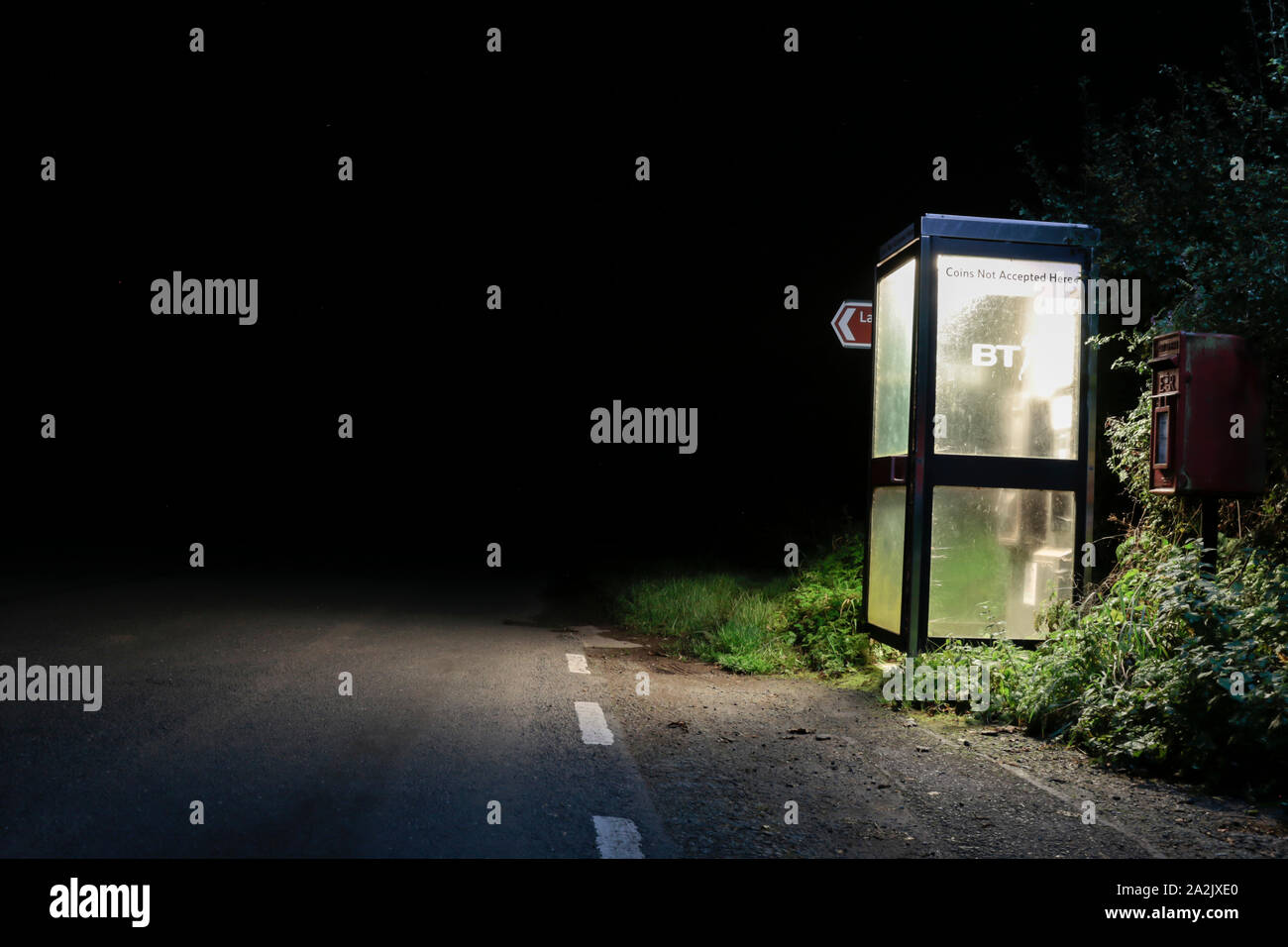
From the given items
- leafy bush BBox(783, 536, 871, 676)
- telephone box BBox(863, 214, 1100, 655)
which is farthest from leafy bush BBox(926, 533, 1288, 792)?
leafy bush BBox(783, 536, 871, 676)

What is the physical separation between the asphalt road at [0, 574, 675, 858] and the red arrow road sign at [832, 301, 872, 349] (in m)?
4.04

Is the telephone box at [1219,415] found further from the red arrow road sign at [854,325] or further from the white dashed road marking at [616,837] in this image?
the white dashed road marking at [616,837]

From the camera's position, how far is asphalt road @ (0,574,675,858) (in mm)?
4336

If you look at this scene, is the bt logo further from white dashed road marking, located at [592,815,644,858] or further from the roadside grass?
white dashed road marking, located at [592,815,644,858]

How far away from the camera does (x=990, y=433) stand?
878cm

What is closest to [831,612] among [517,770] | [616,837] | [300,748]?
[517,770]

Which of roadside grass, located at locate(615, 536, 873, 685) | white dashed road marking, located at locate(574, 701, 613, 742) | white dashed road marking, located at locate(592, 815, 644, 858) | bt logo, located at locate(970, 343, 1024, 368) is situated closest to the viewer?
white dashed road marking, located at locate(592, 815, 644, 858)

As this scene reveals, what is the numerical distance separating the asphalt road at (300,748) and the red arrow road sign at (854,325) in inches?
159

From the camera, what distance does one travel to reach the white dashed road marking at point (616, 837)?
4.20m

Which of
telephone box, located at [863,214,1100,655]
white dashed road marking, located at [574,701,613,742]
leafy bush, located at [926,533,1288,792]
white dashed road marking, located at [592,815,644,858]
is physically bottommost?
white dashed road marking, located at [574,701,613,742]

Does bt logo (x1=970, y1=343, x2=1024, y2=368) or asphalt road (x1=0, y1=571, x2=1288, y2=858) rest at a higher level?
bt logo (x1=970, y1=343, x2=1024, y2=368)

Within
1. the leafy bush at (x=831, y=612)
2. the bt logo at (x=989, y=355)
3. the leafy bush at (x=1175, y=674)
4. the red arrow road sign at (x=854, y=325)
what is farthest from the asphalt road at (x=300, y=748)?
the bt logo at (x=989, y=355)
